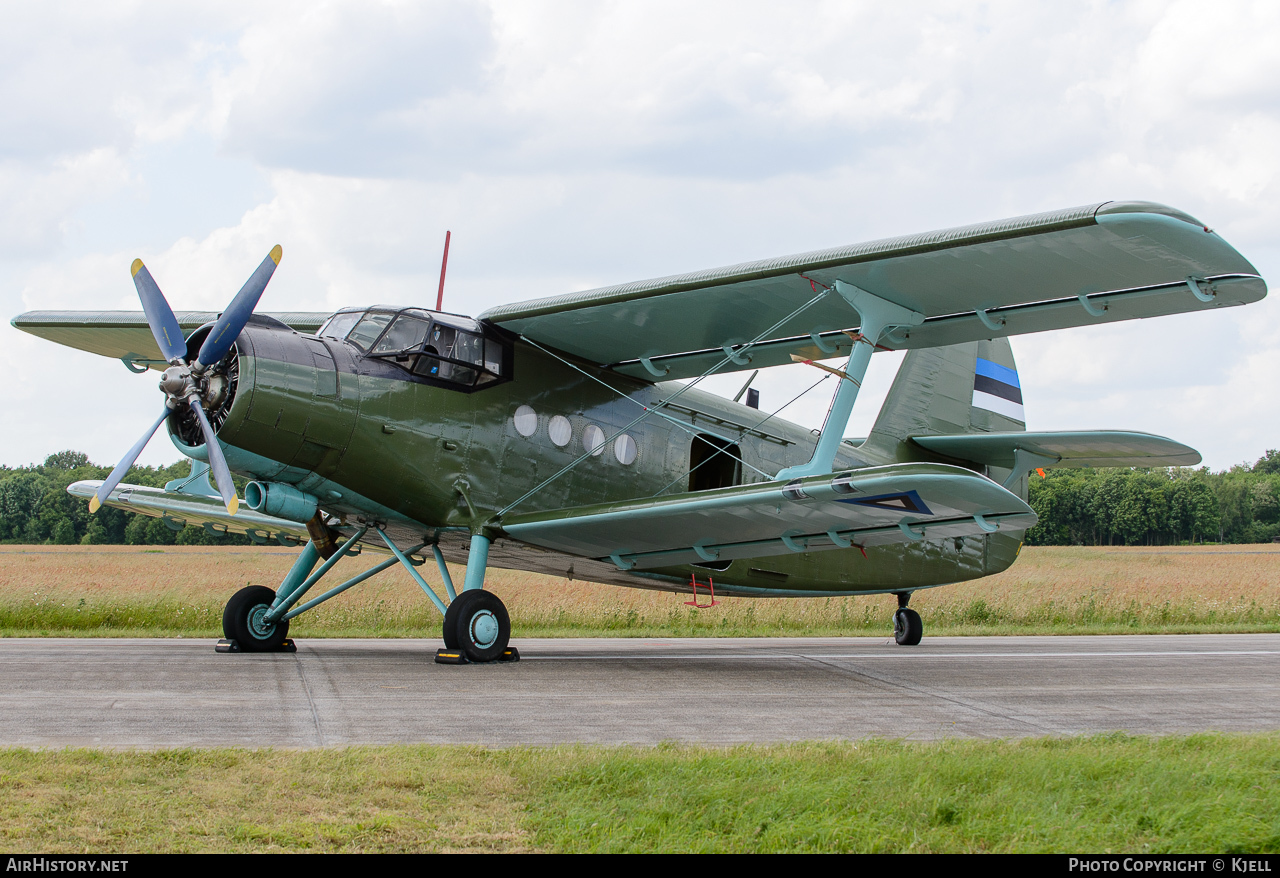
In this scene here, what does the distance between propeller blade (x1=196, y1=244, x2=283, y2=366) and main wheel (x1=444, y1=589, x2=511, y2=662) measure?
3.24 metres

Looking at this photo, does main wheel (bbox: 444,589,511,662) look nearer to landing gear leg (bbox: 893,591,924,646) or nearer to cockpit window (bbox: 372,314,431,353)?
cockpit window (bbox: 372,314,431,353)

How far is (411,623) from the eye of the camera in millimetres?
17359

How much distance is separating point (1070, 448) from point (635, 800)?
34.2 feet

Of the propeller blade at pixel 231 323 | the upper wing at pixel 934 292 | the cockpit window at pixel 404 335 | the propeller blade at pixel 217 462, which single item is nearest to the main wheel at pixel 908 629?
the upper wing at pixel 934 292

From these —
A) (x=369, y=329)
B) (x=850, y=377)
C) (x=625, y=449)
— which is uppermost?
(x=369, y=329)

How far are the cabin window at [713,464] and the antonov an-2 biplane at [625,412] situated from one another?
0.10 ft

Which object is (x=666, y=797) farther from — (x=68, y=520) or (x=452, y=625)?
(x=68, y=520)

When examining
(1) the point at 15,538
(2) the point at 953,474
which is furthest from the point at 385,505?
(1) the point at 15,538

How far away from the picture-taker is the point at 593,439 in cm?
1204

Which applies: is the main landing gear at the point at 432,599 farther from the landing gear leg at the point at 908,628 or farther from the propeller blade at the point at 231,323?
the landing gear leg at the point at 908,628

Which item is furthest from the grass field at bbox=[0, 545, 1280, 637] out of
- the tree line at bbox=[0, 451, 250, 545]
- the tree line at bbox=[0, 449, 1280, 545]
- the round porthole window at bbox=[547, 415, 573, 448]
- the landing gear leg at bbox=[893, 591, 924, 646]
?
the tree line at bbox=[0, 449, 1280, 545]

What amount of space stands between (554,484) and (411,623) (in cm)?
697

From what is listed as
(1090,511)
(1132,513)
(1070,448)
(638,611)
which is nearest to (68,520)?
(638,611)

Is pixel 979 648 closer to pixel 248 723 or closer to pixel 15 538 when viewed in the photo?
pixel 248 723
